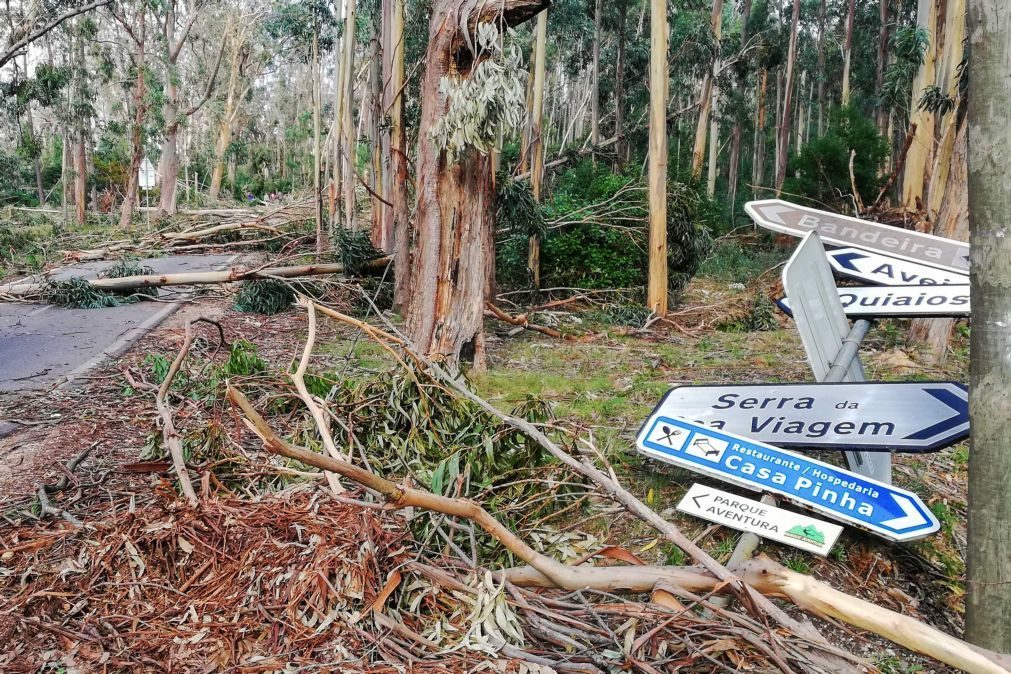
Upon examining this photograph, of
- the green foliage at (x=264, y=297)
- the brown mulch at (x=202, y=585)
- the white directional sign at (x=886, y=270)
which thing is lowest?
the brown mulch at (x=202, y=585)

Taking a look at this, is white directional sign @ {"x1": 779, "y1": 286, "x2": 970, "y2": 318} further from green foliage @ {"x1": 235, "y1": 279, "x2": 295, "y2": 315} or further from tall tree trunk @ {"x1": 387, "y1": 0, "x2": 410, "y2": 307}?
green foliage @ {"x1": 235, "y1": 279, "x2": 295, "y2": 315}

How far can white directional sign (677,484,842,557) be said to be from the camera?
3354 millimetres

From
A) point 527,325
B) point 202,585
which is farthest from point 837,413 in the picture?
point 527,325

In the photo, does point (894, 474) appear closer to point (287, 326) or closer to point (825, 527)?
point (825, 527)

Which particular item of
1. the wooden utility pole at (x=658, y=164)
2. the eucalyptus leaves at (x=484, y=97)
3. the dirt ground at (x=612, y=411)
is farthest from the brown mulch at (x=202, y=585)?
the wooden utility pole at (x=658, y=164)

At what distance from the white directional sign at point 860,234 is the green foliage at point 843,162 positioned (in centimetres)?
2095

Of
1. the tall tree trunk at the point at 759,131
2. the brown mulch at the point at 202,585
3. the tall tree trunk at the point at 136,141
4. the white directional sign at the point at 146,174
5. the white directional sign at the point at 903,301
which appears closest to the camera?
the brown mulch at the point at 202,585

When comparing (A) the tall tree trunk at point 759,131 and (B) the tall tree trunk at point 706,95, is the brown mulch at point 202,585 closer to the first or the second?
(B) the tall tree trunk at point 706,95

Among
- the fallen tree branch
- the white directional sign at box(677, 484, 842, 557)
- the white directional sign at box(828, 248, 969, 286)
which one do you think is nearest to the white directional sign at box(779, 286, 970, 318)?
the white directional sign at box(828, 248, 969, 286)

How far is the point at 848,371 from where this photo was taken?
4.07 m

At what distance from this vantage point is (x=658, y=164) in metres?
11.9

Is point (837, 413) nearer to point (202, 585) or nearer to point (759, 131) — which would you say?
point (202, 585)

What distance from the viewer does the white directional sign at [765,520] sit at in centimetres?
335

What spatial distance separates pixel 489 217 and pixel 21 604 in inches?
241
